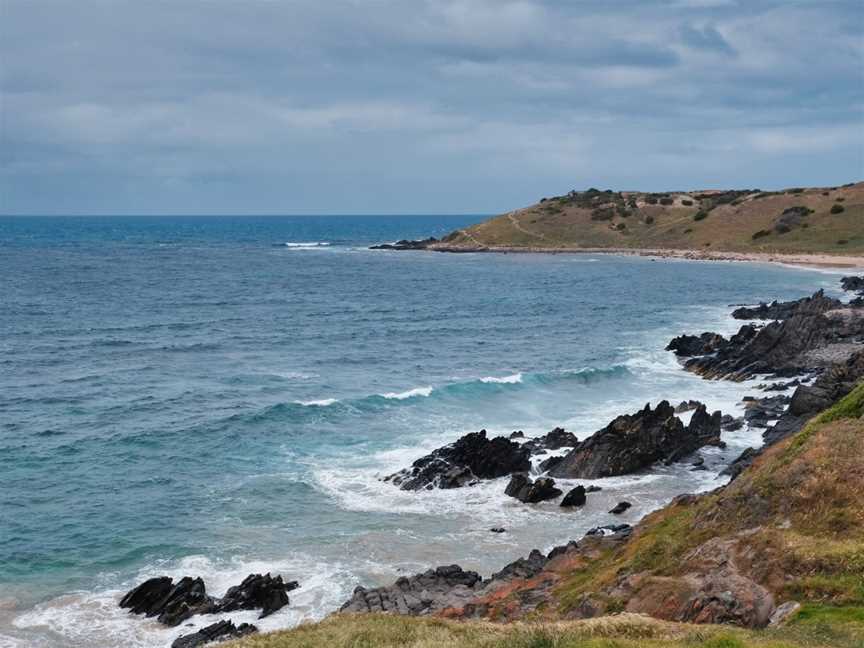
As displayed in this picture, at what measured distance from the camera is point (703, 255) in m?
162

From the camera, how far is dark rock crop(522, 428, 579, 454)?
154 feet

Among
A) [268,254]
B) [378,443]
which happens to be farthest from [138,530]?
[268,254]

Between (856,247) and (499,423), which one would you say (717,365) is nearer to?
(499,423)

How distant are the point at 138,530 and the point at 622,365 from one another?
4220 cm

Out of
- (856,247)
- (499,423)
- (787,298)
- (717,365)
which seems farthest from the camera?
(856,247)

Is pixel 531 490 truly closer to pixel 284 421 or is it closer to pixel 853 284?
pixel 284 421

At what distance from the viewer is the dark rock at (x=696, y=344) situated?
237ft

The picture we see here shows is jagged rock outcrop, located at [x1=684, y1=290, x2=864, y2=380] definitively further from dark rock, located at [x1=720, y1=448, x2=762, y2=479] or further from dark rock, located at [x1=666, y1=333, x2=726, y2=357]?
dark rock, located at [x1=720, y1=448, x2=762, y2=479]

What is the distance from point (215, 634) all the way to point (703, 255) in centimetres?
14778

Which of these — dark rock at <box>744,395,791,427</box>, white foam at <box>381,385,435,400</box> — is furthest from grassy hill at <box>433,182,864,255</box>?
white foam at <box>381,385,435,400</box>

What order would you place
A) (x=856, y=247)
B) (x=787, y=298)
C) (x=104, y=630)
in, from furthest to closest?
(x=856, y=247) → (x=787, y=298) → (x=104, y=630)

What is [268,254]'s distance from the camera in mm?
192500

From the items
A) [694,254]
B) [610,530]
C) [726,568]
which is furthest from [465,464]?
[694,254]

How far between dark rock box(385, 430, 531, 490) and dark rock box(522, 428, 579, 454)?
6.88 ft
